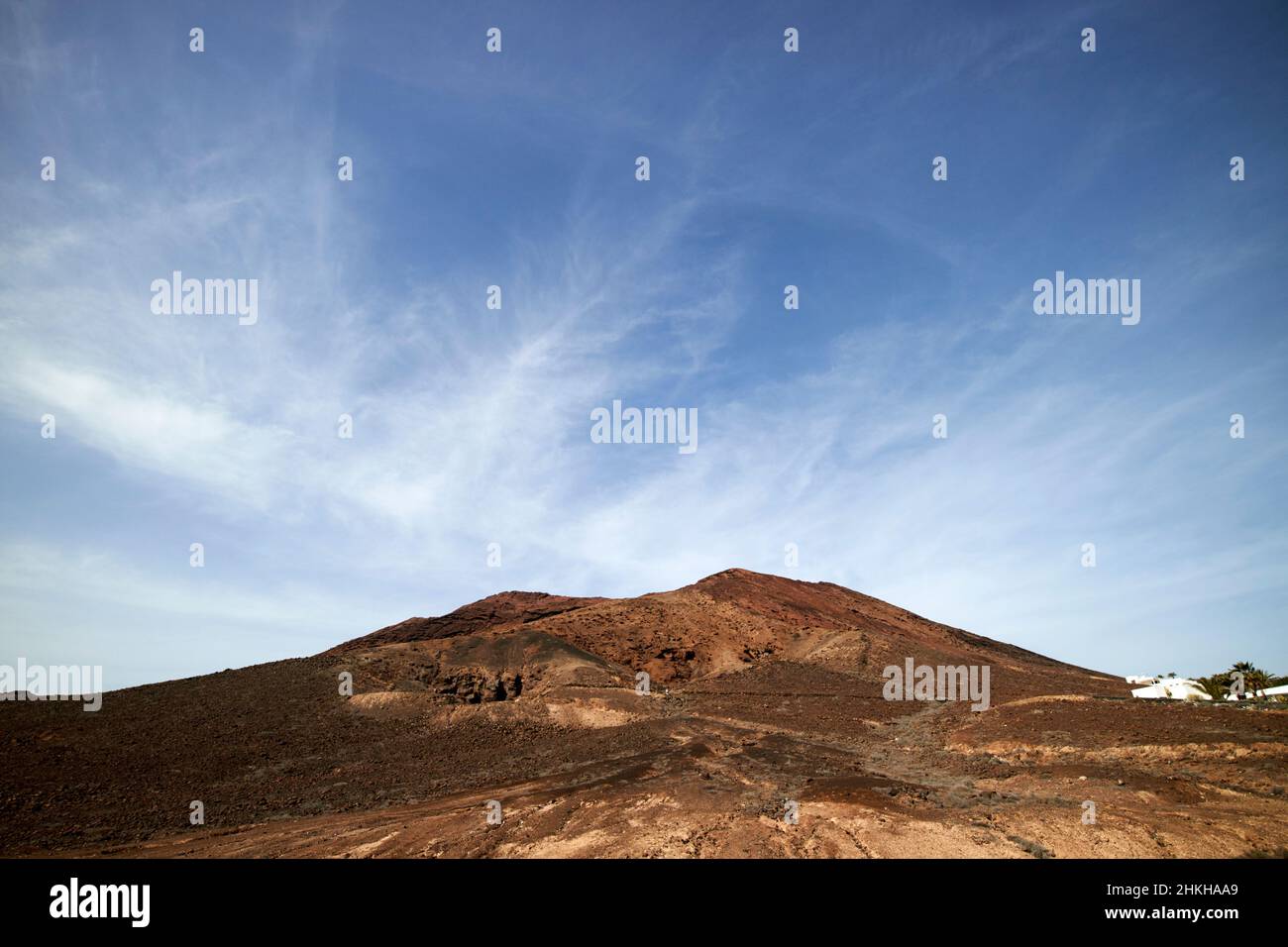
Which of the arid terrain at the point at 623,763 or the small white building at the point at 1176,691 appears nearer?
the arid terrain at the point at 623,763

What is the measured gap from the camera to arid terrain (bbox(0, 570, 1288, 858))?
14.1 meters

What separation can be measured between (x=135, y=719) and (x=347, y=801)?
48.2ft

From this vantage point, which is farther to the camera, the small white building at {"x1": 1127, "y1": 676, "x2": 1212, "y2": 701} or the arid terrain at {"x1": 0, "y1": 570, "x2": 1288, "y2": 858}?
the small white building at {"x1": 1127, "y1": 676, "x2": 1212, "y2": 701}

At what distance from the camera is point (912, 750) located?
25062 millimetres

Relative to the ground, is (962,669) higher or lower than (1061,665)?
higher

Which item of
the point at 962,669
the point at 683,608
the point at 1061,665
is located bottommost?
the point at 1061,665

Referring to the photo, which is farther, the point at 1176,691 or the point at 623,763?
the point at 1176,691

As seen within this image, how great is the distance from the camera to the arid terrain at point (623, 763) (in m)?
14.1

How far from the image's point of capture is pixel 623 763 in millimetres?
23297
